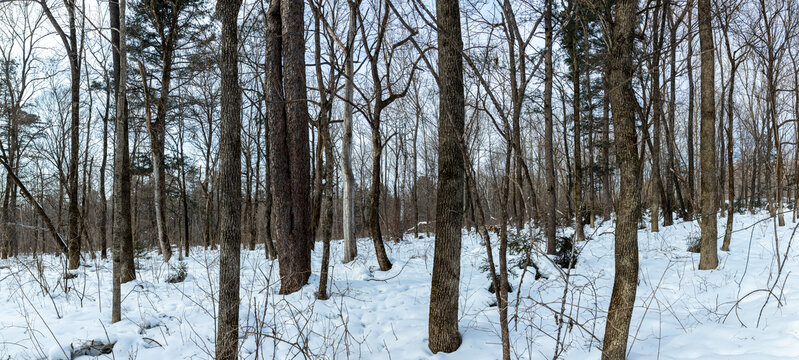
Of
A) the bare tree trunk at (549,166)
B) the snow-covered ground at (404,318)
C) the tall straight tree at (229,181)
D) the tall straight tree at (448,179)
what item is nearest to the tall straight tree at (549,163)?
the bare tree trunk at (549,166)

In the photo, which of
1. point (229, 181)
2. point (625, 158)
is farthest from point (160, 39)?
point (625, 158)

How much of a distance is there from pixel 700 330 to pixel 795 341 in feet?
2.55

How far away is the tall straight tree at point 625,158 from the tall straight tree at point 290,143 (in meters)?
4.32

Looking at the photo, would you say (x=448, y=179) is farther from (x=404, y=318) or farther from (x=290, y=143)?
(x=290, y=143)

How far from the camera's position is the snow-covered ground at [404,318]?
12.2ft

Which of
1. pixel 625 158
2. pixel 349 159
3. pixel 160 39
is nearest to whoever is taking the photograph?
pixel 625 158

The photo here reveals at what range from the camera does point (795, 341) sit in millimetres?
3400

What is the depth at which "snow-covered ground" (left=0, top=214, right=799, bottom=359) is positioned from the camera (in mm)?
3719

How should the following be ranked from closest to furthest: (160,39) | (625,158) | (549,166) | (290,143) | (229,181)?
(625,158) < (229,181) < (290,143) < (549,166) < (160,39)

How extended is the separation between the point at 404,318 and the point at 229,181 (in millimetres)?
2981

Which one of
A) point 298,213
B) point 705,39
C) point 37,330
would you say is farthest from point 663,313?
point 37,330

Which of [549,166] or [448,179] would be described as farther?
[549,166]

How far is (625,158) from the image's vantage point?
308 cm

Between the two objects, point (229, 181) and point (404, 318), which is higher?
point (229, 181)
